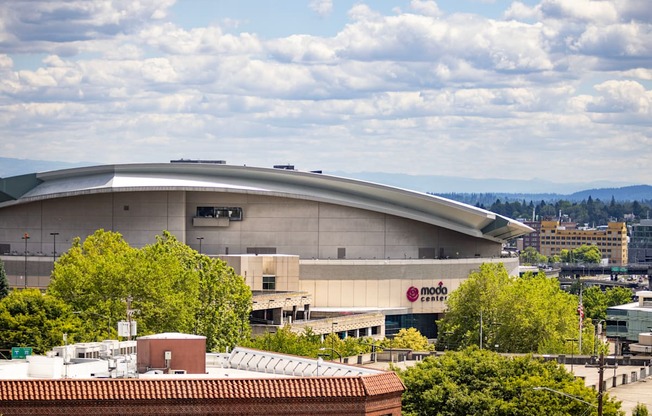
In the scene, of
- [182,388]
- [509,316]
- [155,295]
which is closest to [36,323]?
[155,295]

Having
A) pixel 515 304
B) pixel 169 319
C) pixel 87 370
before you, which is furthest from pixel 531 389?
pixel 515 304

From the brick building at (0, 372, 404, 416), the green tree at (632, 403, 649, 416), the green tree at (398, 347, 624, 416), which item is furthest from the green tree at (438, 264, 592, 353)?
the brick building at (0, 372, 404, 416)

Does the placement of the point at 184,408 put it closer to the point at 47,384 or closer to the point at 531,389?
the point at 47,384

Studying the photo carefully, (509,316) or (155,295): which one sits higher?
(155,295)

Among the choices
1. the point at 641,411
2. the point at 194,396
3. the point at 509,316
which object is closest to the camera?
the point at 194,396

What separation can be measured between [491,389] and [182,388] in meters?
34.0

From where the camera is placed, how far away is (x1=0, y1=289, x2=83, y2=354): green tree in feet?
391

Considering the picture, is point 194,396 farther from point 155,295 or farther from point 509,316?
point 509,316

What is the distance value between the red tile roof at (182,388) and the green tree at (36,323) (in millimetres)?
55476

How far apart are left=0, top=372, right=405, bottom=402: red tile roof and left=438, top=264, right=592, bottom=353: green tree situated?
9242 centimetres

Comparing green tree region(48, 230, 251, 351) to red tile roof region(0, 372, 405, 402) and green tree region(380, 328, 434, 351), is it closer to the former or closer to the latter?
green tree region(380, 328, 434, 351)

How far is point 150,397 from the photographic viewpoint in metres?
61.0

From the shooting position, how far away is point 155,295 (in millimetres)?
129125

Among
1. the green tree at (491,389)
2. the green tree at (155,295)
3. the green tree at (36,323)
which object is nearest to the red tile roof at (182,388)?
the green tree at (491,389)
